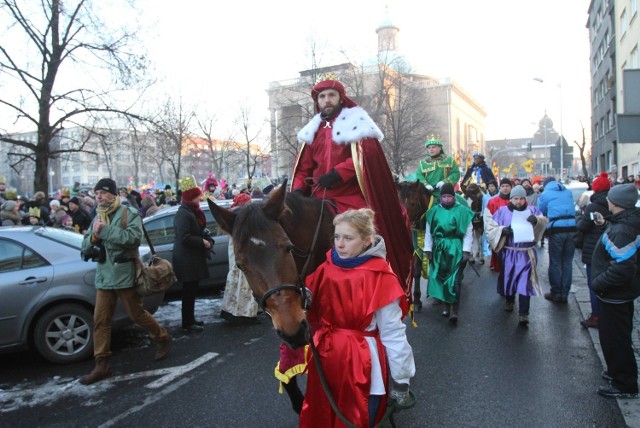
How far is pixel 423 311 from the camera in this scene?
817 centimetres

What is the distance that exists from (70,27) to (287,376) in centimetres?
1519

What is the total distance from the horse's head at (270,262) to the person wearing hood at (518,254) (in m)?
5.24

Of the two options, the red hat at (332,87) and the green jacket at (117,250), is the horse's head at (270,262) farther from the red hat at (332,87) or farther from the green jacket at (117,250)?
the green jacket at (117,250)

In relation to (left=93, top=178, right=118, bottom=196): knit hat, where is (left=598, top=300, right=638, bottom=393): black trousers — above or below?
below

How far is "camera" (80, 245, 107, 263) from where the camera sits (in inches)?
218

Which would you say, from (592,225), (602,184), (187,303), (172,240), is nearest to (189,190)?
(187,303)

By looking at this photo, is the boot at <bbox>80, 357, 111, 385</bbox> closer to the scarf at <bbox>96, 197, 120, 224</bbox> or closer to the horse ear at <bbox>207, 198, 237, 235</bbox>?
the scarf at <bbox>96, 197, 120, 224</bbox>

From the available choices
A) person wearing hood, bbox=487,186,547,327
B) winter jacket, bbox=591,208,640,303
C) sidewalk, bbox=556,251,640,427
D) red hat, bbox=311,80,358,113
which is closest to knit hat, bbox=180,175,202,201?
red hat, bbox=311,80,358,113

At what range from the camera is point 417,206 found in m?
8.49

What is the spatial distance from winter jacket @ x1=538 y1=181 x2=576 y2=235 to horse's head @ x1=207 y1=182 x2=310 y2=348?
6.90m

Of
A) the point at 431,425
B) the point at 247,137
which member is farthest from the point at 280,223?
the point at 247,137

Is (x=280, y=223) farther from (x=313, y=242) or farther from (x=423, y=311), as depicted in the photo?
(x=423, y=311)

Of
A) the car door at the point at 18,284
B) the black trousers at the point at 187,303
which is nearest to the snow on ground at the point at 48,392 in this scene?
the car door at the point at 18,284

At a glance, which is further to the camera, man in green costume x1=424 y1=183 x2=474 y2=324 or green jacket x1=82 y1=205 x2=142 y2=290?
man in green costume x1=424 y1=183 x2=474 y2=324
